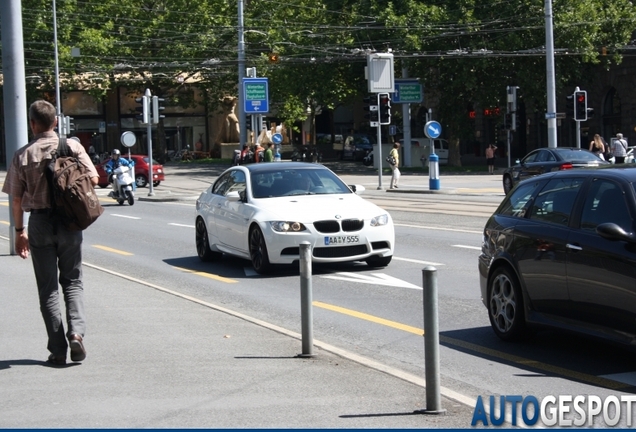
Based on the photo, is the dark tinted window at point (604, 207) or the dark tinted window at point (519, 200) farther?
the dark tinted window at point (519, 200)

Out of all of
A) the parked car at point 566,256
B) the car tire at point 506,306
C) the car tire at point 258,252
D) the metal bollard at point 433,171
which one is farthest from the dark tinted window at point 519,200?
the metal bollard at point 433,171

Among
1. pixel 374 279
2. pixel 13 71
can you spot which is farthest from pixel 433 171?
pixel 374 279

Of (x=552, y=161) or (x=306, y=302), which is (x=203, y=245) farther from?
(x=552, y=161)

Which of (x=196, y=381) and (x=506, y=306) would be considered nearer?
(x=196, y=381)

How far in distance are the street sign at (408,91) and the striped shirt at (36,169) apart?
45452 millimetres

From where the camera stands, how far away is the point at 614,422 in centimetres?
595

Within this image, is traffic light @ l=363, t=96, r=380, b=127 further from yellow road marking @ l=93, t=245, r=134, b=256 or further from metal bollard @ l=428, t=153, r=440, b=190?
yellow road marking @ l=93, t=245, r=134, b=256

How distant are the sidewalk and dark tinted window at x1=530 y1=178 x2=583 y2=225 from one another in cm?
200

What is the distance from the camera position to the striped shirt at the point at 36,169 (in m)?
7.32

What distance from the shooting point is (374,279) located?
1304 cm

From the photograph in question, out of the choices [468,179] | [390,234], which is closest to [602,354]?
[390,234]

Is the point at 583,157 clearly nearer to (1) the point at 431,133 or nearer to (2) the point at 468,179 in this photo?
(1) the point at 431,133

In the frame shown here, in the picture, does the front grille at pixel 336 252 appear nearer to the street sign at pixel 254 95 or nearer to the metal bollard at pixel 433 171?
the metal bollard at pixel 433 171

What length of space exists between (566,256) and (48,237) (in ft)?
12.7
